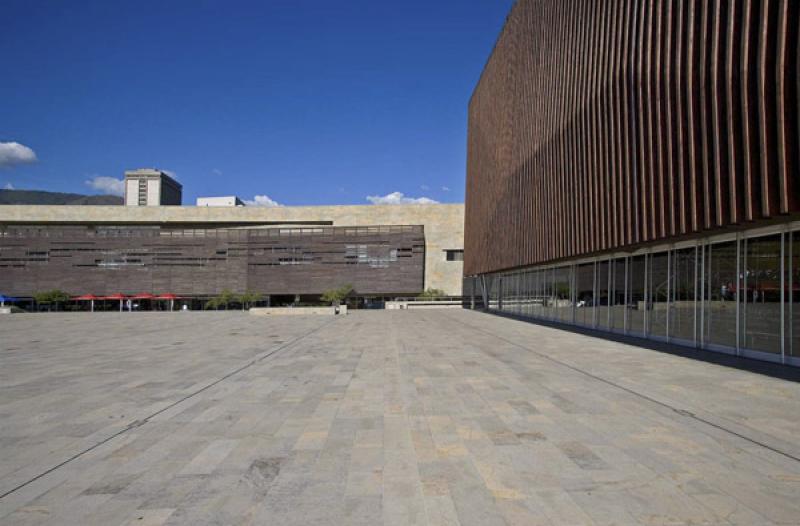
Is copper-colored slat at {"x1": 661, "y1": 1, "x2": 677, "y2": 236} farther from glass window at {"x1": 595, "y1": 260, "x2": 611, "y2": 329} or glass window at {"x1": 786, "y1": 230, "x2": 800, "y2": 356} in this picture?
glass window at {"x1": 595, "y1": 260, "x2": 611, "y2": 329}

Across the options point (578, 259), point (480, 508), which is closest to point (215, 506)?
point (480, 508)

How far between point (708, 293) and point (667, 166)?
368cm

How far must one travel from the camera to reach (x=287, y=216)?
68.2 meters

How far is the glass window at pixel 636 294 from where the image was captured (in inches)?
686

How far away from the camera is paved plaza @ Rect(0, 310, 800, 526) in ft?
12.8

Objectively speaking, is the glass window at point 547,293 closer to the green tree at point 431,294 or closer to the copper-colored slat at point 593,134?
the copper-colored slat at point 593,134

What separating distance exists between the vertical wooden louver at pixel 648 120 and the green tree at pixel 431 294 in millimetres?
30776

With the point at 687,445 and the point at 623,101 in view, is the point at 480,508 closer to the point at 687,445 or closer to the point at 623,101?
the point at 687,445

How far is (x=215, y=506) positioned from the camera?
392cm

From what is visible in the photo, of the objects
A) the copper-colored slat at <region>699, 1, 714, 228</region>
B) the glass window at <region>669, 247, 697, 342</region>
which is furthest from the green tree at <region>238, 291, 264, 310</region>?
the copper-colored slat at <region>699, 1, 714, 228</region>

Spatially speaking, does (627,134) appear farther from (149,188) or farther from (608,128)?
(149,188)

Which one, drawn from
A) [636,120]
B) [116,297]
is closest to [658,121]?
[636,120]

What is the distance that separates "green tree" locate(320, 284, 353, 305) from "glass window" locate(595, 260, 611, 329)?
3553 centimetres

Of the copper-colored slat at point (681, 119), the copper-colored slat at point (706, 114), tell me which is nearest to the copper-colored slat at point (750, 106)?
the copper-colored slat at point (706, 114)
